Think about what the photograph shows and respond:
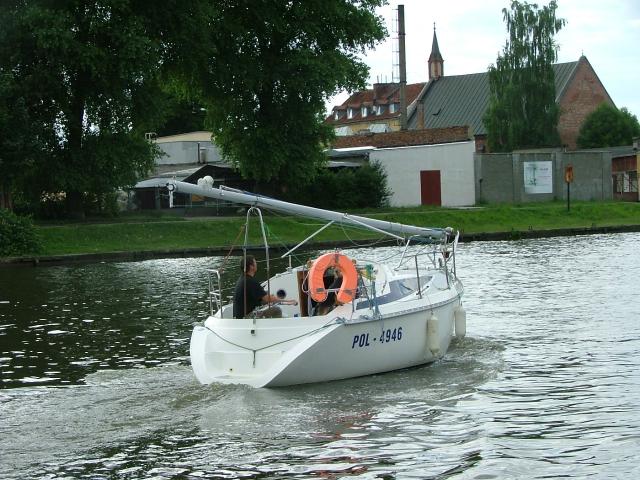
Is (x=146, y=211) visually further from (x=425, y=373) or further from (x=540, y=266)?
(x=425, y=373)

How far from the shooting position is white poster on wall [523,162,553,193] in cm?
6800

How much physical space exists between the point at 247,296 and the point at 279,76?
3842 cm

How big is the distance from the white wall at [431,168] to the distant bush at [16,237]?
26877 mm

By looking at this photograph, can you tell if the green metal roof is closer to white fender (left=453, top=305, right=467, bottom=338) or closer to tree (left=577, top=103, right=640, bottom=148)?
tree (left=577, top=103, right=640, bottom=148)

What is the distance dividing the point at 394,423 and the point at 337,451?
4.83ft

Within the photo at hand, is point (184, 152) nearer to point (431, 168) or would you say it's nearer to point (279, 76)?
point (431, 168)

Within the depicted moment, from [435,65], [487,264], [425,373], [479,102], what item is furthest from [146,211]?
[435,65]

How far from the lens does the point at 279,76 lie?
5356cm

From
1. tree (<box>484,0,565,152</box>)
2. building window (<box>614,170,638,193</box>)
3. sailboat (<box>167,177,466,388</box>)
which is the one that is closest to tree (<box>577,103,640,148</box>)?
tree (<box>484,0,565,152</box>)

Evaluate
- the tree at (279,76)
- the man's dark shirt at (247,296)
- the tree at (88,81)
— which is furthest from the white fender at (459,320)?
the tree at (279,76)

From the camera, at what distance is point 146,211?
59.2m

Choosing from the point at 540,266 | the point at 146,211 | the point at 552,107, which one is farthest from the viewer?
the point at 552,107

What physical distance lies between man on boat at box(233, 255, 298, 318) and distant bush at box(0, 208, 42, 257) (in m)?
28.5

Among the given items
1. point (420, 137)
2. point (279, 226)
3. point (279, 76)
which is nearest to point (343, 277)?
point (279, 226)
